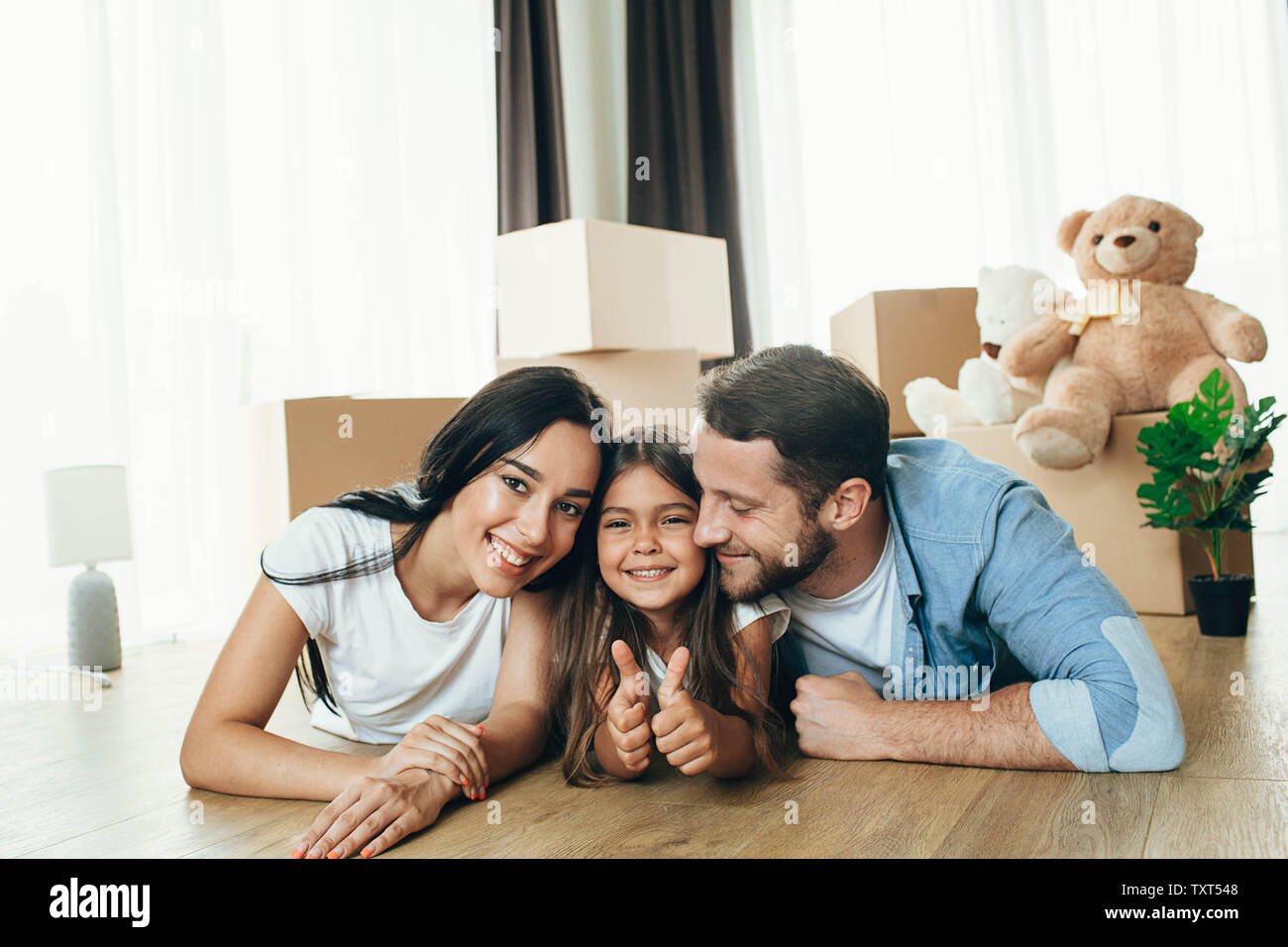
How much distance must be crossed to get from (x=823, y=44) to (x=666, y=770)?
3600mm

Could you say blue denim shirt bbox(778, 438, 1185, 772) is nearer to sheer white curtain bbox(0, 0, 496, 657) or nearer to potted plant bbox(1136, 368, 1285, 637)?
potted plant bbox(1136, 368, 1285, 637)

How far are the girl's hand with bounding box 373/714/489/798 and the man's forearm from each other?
0.53 m

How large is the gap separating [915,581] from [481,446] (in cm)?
62

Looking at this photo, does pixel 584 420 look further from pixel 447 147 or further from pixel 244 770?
pixel 447 147

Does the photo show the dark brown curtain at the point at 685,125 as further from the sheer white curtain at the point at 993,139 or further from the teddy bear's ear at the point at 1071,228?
the teddy bear's ear at the point at 1071,228

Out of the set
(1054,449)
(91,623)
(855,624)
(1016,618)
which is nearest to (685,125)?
(1054,449)

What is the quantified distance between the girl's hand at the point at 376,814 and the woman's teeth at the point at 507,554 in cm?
28

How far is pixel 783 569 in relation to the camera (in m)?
1.41

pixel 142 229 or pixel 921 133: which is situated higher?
pixel 921 133

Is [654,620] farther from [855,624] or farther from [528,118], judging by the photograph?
[528,118]

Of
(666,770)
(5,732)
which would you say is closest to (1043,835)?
(666,770)

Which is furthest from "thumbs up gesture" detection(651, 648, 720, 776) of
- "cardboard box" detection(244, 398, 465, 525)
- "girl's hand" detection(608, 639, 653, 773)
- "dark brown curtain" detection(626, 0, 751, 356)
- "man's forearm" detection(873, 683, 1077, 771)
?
"dark brown curtain" detection(626, 0, 751, 356)

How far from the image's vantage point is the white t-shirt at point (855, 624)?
1520mm

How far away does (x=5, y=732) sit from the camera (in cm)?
192
